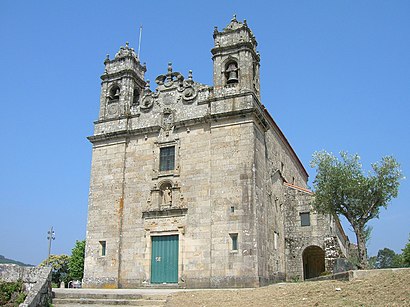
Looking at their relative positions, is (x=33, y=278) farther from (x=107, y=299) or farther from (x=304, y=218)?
(x=304, y=218)

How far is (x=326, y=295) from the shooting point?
1219cm

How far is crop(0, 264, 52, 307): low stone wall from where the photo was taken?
14.6 metres

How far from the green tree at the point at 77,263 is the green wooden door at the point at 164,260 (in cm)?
1950

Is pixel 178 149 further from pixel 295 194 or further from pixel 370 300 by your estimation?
pixel 370 300

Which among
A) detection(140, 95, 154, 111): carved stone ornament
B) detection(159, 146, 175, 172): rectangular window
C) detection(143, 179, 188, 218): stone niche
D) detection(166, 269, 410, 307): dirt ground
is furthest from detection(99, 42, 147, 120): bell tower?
detection(166, 269, 410, 307): dirt ground

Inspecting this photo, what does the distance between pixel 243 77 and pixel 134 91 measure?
7233 mm

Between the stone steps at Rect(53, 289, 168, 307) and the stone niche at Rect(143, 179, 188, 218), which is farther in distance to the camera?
the stone niche at Rect(143, 179, 188, 218)

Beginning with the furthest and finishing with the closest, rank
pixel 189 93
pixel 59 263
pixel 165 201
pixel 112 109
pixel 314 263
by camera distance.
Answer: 1. pixel 59 263
2. pixel 314 263
3. pixel 112 109
4. pixel 189 93
5. pixel 165 201

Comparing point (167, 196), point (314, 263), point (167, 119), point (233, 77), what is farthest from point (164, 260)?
point (314, 263)

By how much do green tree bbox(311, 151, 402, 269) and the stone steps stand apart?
33.3 feet

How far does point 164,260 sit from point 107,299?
506cm

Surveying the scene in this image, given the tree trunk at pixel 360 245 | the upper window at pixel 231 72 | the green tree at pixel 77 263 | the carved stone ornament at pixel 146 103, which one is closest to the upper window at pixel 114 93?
the carved stone ornament at pixel 146 103

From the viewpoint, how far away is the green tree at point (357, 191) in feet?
66.9

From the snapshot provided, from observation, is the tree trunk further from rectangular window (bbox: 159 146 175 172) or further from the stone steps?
the stone steps
